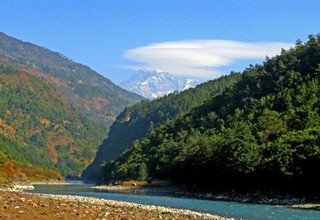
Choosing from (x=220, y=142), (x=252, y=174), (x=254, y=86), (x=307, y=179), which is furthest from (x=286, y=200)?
(x=254, y=86)

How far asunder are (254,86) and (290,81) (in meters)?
19.5

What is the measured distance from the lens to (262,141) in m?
133

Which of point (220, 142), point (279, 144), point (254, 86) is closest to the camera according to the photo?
point (279, 144)

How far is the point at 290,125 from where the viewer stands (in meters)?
140

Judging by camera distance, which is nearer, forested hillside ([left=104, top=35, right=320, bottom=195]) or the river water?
the river water

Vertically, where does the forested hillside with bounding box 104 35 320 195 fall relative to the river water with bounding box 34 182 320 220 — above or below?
above

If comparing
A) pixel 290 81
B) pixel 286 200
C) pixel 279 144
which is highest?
pixel 290 81

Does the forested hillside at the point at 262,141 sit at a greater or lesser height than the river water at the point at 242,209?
greater

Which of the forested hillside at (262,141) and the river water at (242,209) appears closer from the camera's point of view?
the river water at (242,209)

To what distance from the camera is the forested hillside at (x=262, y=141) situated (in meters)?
104

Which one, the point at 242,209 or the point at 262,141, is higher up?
the point at 262,141

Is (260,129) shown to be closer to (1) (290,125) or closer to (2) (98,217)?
(1) (290,125)

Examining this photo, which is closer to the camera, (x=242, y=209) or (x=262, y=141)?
(x=242, y=209)

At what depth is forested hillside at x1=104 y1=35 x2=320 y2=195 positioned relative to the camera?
342 ft
